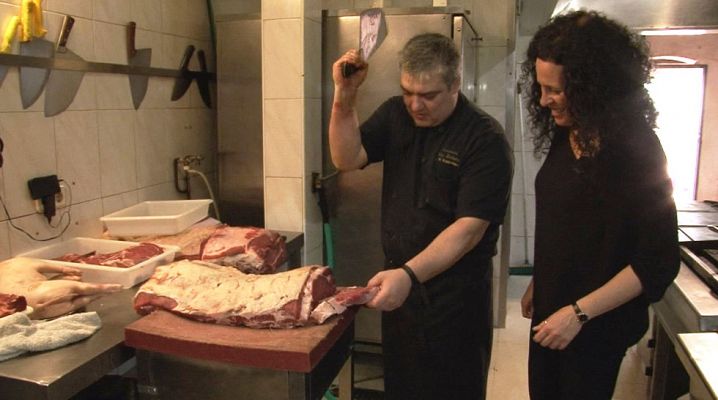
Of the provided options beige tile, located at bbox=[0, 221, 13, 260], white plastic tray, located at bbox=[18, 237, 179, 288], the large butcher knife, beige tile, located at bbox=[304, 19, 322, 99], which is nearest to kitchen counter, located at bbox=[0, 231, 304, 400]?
white plastic tray, located at bbox=[18, 237, 179, 288]

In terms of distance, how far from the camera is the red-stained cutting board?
1.24 metres

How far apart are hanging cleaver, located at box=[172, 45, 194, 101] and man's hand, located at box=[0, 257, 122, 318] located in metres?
1.24

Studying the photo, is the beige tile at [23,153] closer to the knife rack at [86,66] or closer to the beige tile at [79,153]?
the beige tile at [79,153]

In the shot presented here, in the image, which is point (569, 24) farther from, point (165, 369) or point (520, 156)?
point (520, 156)

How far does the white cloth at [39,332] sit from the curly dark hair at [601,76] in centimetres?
127

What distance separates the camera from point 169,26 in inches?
106

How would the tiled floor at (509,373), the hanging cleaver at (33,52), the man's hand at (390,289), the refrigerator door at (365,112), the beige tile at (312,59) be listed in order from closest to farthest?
the man's hand at (390,289) → the hanging cleaver at (33,52) → the beige tile at (312,59) → the refrigerator door at (365,112) → the tiled floor at (509,373)

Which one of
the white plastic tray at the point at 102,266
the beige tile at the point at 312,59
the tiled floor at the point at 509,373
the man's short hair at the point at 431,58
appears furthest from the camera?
the tiled floor at the point at 509,373

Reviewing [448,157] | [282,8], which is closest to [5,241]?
[282,8]

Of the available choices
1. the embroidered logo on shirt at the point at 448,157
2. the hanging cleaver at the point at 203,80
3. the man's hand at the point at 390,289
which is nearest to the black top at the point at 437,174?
the embroidered logo on shirt at the point at 448,157

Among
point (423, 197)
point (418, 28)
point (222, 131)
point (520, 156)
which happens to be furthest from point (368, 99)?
point (520, 156)

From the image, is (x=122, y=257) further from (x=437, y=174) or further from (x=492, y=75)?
(x=492, y=75)

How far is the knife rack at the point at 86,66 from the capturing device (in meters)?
1.87

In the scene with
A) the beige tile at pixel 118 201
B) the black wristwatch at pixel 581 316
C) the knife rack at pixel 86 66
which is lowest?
the black wristwatch at pixel 581 316
